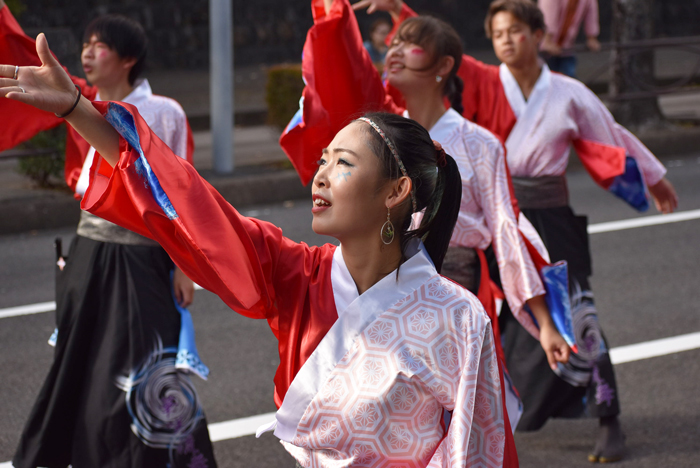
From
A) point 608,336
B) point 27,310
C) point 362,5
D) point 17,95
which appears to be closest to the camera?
point 17,95

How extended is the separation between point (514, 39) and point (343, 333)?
218 cm

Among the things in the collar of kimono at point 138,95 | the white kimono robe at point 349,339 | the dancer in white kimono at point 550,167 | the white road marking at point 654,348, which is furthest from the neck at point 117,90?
the white road marking at point 654,348

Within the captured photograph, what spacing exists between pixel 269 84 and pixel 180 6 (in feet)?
24.0

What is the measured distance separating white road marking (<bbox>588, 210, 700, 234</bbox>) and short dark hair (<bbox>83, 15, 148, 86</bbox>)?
14.2 ft

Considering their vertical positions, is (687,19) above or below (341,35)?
below

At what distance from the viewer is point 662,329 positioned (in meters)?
5.05

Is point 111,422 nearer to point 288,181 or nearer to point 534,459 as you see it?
point 534,459

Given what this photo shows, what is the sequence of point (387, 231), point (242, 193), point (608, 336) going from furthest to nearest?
point (242, 193), point (608, 336), point (387, 231)

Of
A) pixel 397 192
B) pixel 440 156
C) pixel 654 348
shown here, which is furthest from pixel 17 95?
pixel 654 348

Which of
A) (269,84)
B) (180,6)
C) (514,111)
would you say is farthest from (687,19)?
(514,111)

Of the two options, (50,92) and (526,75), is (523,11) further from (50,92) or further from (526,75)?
(50,92)

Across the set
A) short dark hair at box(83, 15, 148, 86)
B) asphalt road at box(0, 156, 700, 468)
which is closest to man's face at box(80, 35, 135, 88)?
short dark hair at box(83, 15, 148, 86)

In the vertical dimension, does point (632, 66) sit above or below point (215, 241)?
below

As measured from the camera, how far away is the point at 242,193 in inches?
326
